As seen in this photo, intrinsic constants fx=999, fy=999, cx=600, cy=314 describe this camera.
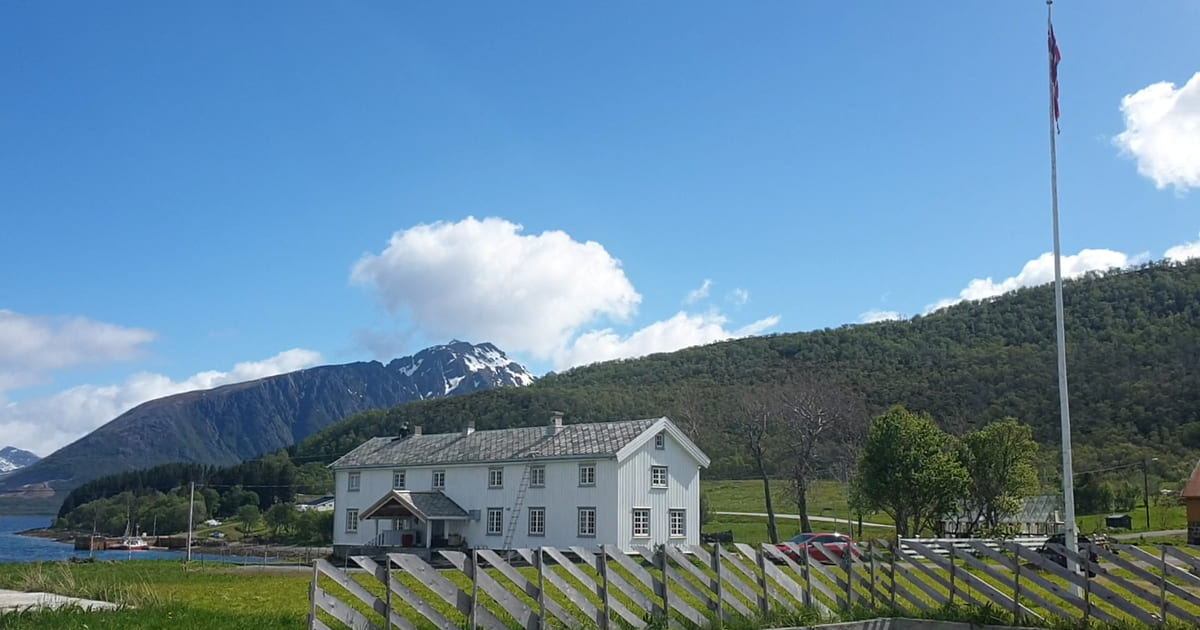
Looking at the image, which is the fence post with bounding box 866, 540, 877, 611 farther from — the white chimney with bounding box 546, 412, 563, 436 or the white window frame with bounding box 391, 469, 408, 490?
the white window frame with bounding box 391, 469, 408, 490

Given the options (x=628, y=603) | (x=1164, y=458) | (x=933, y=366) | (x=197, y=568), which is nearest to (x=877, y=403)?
A: (x=933, y=366)

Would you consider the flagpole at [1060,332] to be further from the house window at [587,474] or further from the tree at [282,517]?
the tree at [282,517]

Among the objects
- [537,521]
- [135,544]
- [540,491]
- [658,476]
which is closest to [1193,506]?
[658,476]

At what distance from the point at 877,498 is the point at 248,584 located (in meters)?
30.3

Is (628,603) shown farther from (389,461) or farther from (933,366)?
(933,366)

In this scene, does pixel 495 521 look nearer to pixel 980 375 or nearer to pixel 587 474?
pixel 587 474

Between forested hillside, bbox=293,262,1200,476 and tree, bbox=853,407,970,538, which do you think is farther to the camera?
forested hillside, bbox=293,262,1200,476

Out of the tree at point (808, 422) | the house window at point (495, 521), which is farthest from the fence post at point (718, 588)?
the tree at point (808, 422)

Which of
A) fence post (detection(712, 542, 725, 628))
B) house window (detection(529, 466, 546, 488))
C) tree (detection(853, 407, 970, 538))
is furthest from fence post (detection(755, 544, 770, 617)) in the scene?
house window (detection(529, 466, 546, 488))

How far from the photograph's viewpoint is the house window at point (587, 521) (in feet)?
154

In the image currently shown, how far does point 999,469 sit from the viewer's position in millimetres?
48938

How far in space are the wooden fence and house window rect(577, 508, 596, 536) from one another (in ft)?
90.6

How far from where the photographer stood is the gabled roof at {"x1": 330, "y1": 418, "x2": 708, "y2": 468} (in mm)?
48031

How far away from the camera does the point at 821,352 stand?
132000mm
